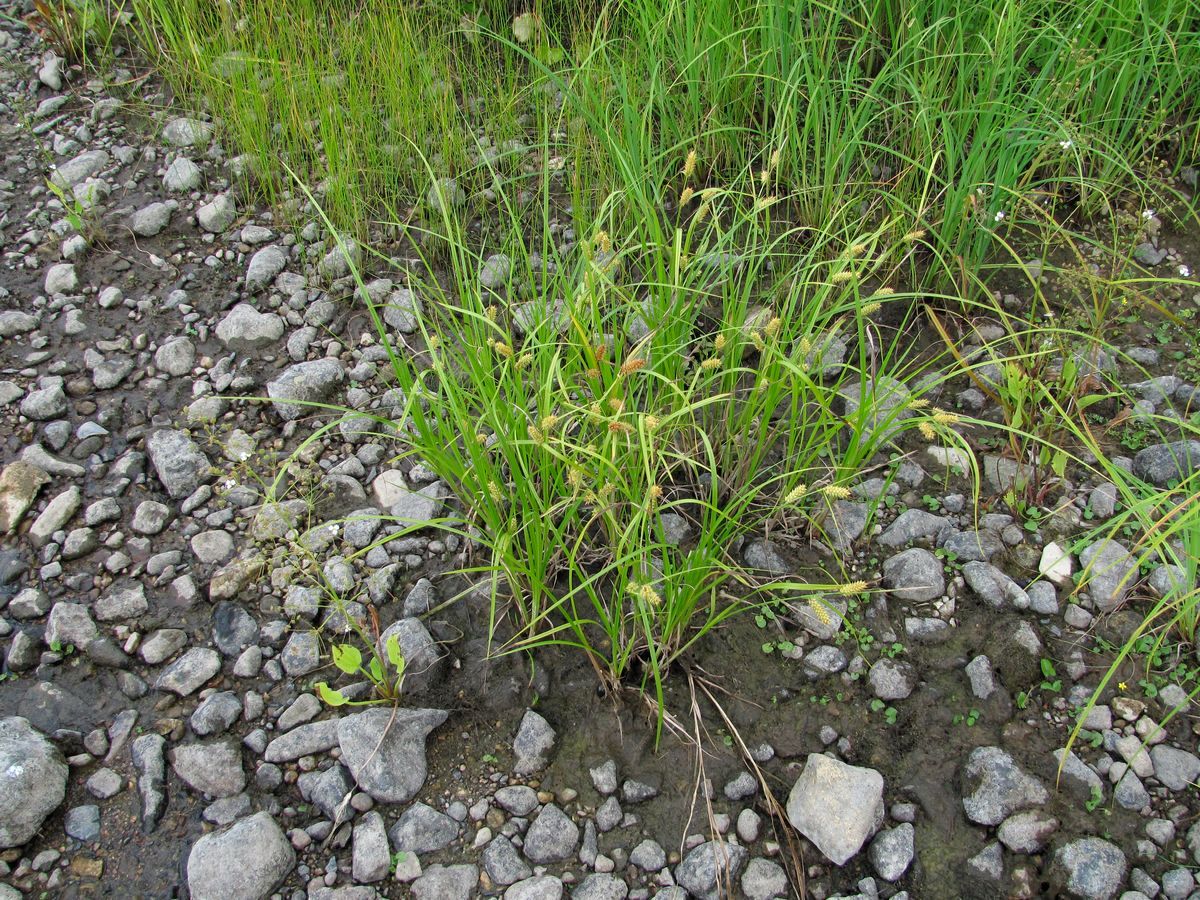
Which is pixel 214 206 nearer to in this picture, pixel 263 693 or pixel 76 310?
pixel 76 310

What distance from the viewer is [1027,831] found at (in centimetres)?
179

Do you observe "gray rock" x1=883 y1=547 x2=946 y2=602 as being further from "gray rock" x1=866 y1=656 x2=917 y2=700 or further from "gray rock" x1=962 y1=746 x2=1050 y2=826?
"gray rock" x1=962 y1=746 x2=1050 y2=826

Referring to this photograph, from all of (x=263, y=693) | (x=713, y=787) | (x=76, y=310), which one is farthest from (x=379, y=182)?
(x=713, y=787)

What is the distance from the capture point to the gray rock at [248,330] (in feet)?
9.18

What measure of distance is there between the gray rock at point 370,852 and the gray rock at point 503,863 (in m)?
0.19

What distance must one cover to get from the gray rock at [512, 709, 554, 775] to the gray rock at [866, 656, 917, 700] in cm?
72


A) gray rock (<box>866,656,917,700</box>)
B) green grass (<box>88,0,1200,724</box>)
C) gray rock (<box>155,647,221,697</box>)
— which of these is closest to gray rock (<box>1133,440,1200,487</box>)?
green grass (<box>88,0,1200,724</box>)

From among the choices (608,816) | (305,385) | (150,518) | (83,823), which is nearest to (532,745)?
(608,816)

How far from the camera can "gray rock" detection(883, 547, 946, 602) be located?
84.7 inches

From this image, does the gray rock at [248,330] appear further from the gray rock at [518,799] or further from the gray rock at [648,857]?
the gray rock at [648,857]

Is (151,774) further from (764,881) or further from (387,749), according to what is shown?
(764,881)

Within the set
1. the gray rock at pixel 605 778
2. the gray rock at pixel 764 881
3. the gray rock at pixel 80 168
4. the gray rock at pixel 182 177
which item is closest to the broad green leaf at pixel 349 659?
the gray rock at pixel 605 778

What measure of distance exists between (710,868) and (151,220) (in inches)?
106

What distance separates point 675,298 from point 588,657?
0.85 meters
